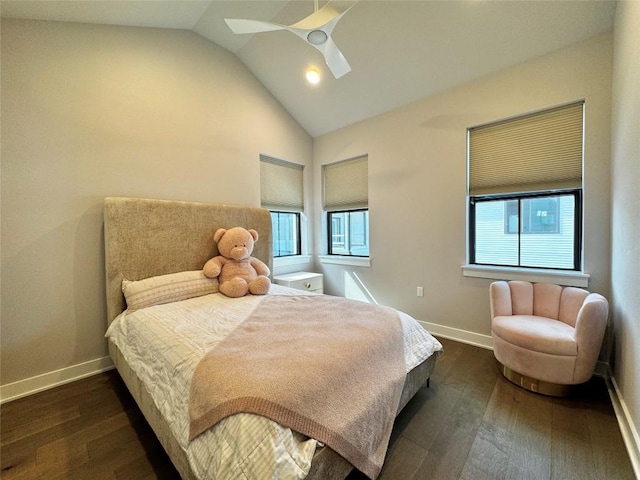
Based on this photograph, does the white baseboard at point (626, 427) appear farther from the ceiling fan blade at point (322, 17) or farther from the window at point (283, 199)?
the window at point (283, 199)

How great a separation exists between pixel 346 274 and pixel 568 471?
2698 mm

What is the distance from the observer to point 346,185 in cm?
377

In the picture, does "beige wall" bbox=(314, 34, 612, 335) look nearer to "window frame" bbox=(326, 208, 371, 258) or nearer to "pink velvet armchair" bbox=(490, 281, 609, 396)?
"window frame" bbox=(326, 208, 371, 258)

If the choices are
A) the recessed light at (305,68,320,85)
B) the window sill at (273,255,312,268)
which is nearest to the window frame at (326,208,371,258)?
the window sill at (273,255,312,268)

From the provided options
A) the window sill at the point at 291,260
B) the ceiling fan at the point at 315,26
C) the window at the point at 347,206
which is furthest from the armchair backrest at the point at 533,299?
the window sill at the point at 291,260

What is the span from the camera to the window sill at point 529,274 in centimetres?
215

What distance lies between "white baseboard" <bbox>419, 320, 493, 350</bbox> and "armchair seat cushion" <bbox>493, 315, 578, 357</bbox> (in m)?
0.58

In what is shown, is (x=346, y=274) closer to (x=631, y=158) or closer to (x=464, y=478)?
(x=464, y=478)

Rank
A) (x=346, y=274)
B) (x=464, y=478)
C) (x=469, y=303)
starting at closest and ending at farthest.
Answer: (x=464, y=478) → (x=469, y=303) → (x=346, y=274)

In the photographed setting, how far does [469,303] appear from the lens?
2.71 m

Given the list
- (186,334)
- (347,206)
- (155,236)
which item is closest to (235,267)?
(155,236)

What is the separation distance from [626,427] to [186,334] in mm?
2570

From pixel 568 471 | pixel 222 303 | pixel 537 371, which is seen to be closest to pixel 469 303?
pixel 537 371

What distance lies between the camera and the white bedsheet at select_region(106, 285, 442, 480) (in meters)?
0.86
